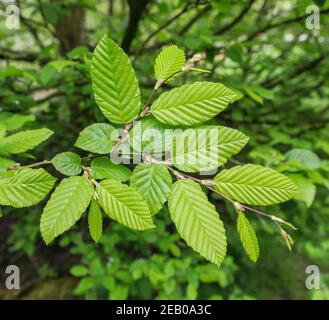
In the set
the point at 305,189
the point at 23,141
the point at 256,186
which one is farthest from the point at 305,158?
the point at 23,141

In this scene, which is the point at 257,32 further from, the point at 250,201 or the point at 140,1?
the point at 250,201

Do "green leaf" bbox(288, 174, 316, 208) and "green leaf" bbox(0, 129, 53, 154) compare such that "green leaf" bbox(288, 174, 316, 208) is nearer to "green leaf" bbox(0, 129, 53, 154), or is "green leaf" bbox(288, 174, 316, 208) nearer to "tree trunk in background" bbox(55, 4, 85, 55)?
"green leaf" bbox(0, 129, 53, 154)

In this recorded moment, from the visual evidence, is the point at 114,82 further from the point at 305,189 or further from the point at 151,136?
the point at 305,189

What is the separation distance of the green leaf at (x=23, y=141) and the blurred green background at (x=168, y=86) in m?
0.26

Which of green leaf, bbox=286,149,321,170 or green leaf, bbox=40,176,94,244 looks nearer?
green leaf, bbox=40,176,94,244

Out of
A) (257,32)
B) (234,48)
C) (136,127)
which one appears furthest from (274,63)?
(136,127)

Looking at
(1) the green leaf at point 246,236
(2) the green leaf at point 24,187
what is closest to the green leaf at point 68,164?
(2) the green leaf at point 24,187

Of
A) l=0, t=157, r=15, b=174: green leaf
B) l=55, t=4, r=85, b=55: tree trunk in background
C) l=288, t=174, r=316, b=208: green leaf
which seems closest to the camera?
l=0, t=157, r=15, b=174: green leaf

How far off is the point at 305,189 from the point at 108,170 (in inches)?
26.5

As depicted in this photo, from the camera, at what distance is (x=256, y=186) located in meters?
0.62

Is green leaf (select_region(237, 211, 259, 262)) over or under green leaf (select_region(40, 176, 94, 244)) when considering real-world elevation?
under

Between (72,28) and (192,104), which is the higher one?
(72,28)

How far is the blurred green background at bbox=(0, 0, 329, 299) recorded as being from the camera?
1.25 metres

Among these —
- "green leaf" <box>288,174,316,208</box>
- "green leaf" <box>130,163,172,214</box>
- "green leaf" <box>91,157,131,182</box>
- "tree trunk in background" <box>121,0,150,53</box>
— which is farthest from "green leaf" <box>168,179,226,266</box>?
"tree trunk in background" <box>121,0,150,53</box>
